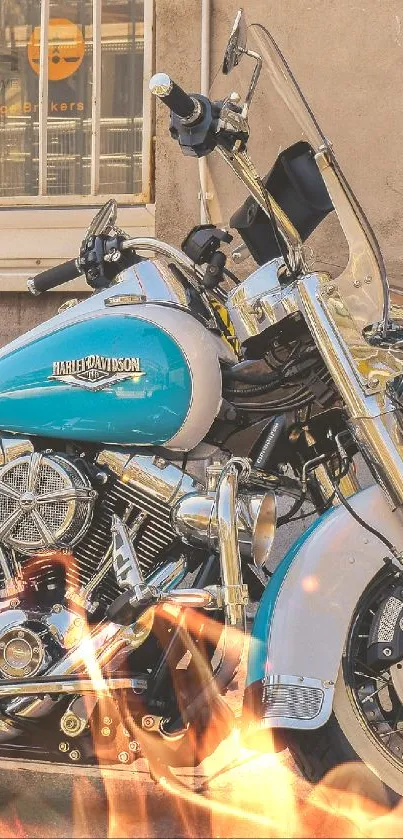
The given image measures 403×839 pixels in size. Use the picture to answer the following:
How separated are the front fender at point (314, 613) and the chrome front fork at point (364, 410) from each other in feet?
0.34

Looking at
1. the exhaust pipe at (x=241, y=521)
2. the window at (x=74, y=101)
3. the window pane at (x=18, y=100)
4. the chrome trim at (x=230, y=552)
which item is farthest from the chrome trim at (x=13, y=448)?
the window pane at (x=18, y=100)

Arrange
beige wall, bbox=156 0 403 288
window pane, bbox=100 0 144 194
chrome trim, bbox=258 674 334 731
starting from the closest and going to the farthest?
chrome trim, bbox=258 674 334 731, beige wall, bbox=156 0 403 288, window pane, bbox=100 0 144 194

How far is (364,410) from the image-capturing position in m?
2.82

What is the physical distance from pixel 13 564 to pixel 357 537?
3.22 feet

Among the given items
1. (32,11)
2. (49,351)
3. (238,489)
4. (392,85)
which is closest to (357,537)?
(238,489)

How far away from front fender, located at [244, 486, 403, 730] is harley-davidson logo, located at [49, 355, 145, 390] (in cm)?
64

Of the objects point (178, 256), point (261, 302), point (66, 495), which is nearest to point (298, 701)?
point (66, 495)

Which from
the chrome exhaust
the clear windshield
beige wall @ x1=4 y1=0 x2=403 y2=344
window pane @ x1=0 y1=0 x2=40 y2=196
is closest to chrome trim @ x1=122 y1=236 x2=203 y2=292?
the clear windshield

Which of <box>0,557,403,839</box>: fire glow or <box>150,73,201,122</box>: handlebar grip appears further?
<box>0,557,403,839</box>: fire glow

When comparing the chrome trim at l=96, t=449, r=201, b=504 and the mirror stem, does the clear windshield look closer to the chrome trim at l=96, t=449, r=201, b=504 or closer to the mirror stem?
the mirror stem

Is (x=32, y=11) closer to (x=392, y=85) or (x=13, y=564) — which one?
(x=392, y=85)

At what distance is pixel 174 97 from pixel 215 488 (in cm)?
98

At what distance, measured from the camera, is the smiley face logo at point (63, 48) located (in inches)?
244

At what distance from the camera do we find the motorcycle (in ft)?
9.41
